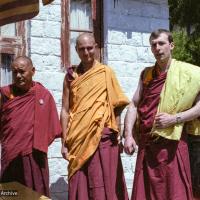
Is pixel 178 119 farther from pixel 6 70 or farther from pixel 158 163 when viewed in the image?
pixel 6 70

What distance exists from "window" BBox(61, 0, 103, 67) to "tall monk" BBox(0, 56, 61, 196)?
1.63 m

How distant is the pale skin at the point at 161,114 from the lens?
16.8 ft

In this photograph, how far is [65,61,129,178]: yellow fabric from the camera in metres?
5.40

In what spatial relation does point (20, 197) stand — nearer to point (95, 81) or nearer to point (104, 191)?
point (104, 191)

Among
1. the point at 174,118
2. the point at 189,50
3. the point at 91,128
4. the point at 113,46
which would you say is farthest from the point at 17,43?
the point at 189,50

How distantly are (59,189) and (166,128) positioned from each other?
218 cm

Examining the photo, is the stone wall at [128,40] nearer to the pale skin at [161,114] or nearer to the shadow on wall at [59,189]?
the shadow on wall at [59,189]

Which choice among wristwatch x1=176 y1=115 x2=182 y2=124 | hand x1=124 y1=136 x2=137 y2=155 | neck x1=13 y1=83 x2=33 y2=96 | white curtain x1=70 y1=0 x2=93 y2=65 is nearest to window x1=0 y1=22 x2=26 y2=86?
white curtain x1=70 y1=0 x2=93 y2=65

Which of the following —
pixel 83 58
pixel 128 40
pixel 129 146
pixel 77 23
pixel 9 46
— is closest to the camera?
pixel 129 146

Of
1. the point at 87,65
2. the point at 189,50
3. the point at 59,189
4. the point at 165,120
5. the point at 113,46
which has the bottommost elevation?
the point at 59,189

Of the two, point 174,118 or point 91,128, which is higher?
point 174,118

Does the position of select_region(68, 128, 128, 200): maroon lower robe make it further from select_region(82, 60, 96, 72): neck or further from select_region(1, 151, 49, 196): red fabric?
select_region(82, 60, 96, 72): neck

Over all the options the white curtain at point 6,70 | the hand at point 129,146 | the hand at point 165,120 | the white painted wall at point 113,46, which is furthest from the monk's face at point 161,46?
the white curtain at point 6,70

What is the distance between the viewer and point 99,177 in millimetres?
5391
